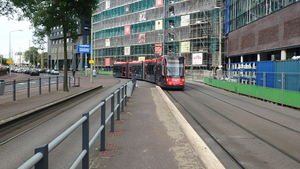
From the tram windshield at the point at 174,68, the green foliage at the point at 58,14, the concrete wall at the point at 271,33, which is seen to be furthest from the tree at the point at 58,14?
the concrete wall at the point at 271,33

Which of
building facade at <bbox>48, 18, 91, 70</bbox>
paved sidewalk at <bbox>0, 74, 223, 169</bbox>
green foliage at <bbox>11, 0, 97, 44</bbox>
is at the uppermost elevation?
building facade at <bbox>48, 18, 91, 70</bbox>

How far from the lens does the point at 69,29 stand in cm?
2095

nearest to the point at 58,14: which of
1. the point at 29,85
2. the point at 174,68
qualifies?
the point at 29,85

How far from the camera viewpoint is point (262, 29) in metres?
34.7

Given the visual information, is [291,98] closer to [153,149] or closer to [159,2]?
[153,149]

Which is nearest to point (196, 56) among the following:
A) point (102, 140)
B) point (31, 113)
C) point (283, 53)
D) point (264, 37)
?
point (264, 37)

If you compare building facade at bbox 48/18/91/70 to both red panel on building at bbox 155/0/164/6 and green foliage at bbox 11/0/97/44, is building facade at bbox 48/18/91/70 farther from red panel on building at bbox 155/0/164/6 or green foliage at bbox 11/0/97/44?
green foliage at bbox 11/0/97/44

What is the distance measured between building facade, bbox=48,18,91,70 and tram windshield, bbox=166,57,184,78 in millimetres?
63294

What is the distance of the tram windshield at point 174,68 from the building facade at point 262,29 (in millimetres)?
9750

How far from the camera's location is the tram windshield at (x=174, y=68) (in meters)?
25.8

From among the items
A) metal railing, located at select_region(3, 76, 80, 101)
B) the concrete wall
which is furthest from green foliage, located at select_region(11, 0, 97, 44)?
the concrete wall

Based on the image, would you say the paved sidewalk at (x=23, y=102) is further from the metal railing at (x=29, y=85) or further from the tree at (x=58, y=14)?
the tree at (x=58, y=14)

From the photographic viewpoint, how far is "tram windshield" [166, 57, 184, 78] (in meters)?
25.8

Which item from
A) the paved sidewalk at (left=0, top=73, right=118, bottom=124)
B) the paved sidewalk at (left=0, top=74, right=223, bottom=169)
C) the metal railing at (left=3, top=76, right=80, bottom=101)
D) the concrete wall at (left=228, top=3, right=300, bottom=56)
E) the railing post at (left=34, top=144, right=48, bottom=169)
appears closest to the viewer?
the railing post at (left=34, top=144, right=48, bottom=169)
